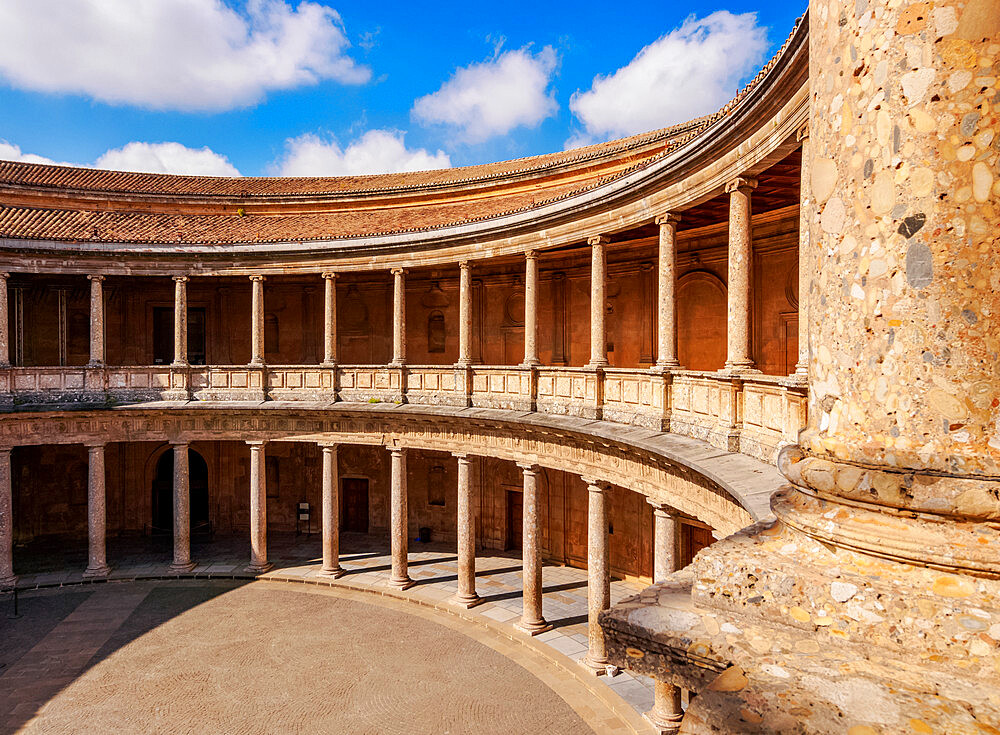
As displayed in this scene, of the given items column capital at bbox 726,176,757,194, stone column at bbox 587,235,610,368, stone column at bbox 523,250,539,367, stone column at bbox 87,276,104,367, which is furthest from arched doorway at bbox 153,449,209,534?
column capital at bbox 726,176,757,194

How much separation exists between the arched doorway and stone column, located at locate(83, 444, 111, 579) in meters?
5.38

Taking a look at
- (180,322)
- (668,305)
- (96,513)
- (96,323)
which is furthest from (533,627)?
(96,323)

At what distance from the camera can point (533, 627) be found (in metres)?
17.8

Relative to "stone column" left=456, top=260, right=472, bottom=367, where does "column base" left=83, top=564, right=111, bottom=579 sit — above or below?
below

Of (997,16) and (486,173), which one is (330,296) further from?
(997,16)

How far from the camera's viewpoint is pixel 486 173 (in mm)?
28281

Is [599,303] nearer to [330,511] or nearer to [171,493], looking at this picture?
[330,511]

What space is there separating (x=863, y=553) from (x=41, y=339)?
3046 cm

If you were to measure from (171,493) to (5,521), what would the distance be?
7463 mm

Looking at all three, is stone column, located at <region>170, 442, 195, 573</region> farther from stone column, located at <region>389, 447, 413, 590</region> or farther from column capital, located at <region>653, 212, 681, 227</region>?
column capital, located at <region>653, 212, 681, 227</region>

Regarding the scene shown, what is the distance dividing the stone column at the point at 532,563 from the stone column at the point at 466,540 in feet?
7.38

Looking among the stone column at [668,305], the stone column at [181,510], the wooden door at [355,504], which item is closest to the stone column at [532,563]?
the stone column at [668,305]

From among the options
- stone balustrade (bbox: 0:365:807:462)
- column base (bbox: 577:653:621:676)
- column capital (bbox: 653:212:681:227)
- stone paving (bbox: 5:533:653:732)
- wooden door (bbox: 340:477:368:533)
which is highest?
column capital (bbox: 653:212:681:227)

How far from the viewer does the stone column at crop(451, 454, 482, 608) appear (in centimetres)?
1978
